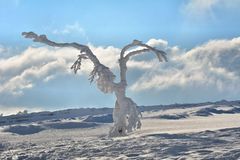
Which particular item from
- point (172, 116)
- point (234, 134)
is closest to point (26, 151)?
point (234, 134)

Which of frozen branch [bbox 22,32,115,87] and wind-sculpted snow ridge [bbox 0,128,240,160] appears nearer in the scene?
wind-sculpted snow ridge [bbox 0,128,240,160]

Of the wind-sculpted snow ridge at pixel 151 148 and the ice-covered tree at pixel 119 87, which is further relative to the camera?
the ice-covered tree at pixel 119 87

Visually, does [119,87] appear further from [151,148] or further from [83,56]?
[151,148]

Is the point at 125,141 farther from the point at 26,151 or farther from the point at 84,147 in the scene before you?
the point at 26,151

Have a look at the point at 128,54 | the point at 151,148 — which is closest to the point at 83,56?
the point at 128,54

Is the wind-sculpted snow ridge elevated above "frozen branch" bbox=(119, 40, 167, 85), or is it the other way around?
"frozen branch" bbox=(119, 40, 167, 85)

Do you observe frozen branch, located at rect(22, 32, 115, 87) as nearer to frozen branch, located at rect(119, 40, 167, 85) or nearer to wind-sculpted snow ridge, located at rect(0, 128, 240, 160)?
frozen branch, located at rect(119, 40, 167, 85)

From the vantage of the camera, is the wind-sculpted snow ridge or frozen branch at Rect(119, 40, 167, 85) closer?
the wind-sculpted snow ridge

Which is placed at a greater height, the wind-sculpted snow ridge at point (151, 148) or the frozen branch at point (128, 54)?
the frozen branch at point (128, 54)

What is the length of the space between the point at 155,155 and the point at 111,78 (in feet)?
24.0

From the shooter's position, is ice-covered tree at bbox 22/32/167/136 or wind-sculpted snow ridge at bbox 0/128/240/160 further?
ice-covered tree at bbox 22/32/167/136

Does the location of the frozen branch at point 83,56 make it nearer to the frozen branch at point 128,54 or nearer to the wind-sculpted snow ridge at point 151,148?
the frozen branch at point 128,54

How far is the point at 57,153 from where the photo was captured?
19.4m

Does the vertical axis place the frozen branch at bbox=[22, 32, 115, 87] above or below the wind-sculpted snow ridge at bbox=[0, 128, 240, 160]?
above
